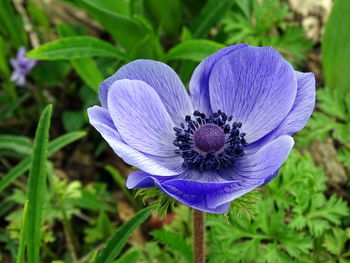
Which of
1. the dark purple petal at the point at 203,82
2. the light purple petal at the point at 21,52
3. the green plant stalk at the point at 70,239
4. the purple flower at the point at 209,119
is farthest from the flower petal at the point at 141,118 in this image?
the light purple petal at the point at 21,52

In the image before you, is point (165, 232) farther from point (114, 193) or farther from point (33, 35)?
point (33, 35)

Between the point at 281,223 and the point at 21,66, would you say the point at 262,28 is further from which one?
the point at 21,66

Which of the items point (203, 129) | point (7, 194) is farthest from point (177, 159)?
point (7, 194)

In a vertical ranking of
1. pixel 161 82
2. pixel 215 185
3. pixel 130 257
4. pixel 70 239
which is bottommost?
pixel 70 239

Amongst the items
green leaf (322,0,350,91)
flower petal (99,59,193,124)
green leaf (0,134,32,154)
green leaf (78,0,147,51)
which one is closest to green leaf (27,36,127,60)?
green leaf (78,0,147,51)

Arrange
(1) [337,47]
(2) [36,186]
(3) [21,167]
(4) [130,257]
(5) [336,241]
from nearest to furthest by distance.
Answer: (2) [36,186] → (4) [130,257] → (5) [336,241] → (3) [21,167] → (1) [337,47]

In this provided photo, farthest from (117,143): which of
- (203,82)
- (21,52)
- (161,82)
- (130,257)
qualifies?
(21,52)

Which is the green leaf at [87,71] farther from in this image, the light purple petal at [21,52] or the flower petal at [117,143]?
the flower petal at [117,143]
